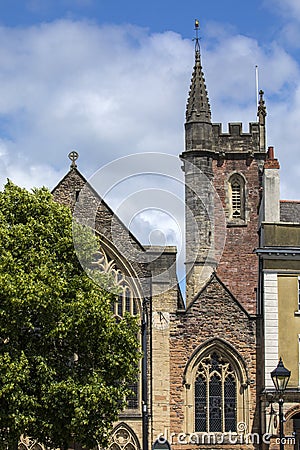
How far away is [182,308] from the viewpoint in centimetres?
4012

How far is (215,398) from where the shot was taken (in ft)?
126

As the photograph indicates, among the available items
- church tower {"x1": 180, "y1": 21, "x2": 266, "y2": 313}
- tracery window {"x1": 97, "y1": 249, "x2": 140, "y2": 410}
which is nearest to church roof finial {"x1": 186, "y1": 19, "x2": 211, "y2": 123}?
church tower {"x1": 180, "y1": 21, "x2": 266, "y2": 313}

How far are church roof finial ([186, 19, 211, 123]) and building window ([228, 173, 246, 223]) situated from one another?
3.16m

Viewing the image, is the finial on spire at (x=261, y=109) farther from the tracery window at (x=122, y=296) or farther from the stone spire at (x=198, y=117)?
the tracery window at (x=122, y=296)

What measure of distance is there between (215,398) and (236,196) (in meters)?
14.2

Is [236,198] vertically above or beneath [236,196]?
beneath

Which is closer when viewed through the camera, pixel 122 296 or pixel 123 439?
pixel 123 439

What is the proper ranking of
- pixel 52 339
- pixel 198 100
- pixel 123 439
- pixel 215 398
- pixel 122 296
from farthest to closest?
pixel 198 100
pixel 122 296
pixel 123 439
pixel 215 398
pixel 52 339

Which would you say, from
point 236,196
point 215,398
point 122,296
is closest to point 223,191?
point 236,196

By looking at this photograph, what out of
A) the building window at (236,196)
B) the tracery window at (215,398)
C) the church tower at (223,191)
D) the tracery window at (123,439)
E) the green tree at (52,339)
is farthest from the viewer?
the building window at (236,196)

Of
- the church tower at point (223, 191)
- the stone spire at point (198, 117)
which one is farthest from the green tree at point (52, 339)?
the stone spire at point (198, 117)

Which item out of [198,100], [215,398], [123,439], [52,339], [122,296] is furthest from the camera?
[198,100]

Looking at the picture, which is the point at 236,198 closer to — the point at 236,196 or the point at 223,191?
the point at 236,196

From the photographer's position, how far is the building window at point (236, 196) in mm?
49803
